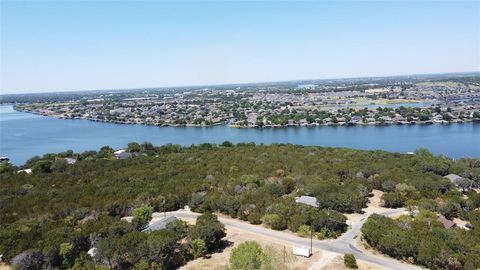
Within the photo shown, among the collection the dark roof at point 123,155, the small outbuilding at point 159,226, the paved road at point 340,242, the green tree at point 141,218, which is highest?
the green tree at point 141,218

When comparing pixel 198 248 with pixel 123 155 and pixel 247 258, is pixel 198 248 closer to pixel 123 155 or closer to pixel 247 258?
pixel 247 258

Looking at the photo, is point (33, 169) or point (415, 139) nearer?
point (33, 169)

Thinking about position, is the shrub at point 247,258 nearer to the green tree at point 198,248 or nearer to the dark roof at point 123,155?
the green tree at point 198,248

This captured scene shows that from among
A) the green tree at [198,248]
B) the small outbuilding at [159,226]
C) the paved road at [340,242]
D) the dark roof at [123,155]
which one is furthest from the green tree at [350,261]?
the dark roof at [123,155]

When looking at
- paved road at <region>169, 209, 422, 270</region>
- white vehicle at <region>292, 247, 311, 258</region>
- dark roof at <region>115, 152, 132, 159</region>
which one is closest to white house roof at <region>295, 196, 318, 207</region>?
paved road at <region>169, 209, 422, 270</region>

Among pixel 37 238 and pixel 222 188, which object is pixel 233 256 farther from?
pixel 222 188

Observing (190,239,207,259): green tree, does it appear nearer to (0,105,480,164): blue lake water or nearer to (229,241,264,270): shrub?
(229,241,264,270): shrub

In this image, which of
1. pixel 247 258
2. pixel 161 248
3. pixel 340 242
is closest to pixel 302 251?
pixel 340 242

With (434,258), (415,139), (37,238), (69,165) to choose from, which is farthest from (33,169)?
(415,139)
